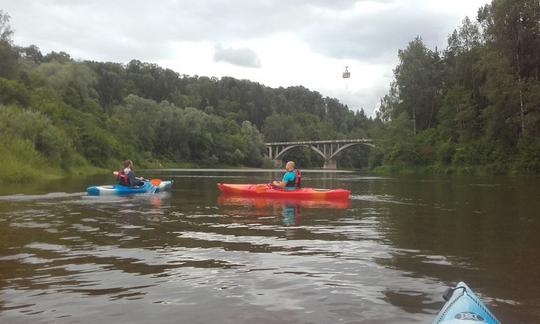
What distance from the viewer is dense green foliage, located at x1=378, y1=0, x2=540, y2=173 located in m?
47.0

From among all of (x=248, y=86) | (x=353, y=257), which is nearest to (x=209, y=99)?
(x=248, y=86)

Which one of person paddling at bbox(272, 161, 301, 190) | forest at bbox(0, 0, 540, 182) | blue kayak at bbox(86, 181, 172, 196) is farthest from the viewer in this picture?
forest at bbox(0, 0, 540, 182)

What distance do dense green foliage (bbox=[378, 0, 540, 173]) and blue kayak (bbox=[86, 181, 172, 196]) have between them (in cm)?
3544

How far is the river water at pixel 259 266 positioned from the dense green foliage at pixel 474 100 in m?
36.8

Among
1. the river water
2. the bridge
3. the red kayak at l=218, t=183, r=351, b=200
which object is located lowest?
the river water

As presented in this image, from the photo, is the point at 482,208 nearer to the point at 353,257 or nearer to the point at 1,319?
the point at 353,257

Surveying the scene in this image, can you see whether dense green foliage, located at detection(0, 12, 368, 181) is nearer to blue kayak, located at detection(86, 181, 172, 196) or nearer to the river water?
blue kayak, located at detection(86, 181, 172, 196)

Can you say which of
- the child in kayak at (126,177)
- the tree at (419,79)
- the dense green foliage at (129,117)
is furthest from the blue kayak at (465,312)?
the tree at (419,79)

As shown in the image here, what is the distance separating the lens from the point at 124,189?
20.0 metres

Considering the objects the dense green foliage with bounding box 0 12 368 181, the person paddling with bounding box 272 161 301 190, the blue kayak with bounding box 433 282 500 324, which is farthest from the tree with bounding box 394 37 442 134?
the blue kayak with bounding box 433 282 500 324

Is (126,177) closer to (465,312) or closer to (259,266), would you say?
(259,266)

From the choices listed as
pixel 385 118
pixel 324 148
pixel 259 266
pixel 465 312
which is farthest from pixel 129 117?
pixel 465 312

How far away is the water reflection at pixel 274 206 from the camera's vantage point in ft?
46.5

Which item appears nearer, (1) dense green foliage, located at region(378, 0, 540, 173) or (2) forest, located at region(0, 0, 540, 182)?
(2) forest, located at region(0, 0, 540, 182)
